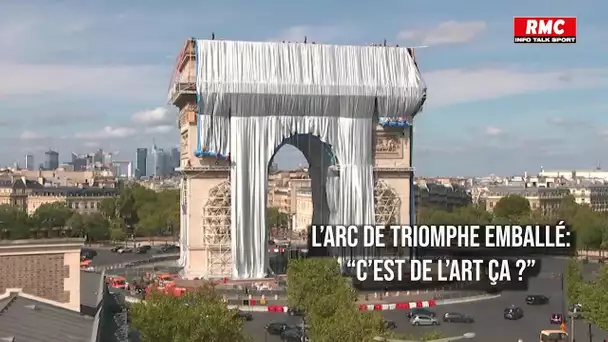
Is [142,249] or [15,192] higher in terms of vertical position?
[15,192]

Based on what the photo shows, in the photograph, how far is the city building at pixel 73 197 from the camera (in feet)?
325

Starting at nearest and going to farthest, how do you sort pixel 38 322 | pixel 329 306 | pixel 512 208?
pixel 38 322
pixel 329 306
pixel 512 208

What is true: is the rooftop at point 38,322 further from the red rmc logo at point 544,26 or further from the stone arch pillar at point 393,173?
the stone arch pillar at point 393,173

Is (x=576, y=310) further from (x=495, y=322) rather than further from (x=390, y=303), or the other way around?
(x=390, y=303)

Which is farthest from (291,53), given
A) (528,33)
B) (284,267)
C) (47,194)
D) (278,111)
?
(47,194)

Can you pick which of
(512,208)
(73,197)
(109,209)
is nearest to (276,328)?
(512,208)

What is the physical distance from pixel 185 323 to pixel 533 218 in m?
64.2

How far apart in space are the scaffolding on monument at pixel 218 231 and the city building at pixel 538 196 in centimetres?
5911

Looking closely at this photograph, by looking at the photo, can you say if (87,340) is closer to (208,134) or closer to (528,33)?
(528,33)

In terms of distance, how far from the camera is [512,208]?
85.9m

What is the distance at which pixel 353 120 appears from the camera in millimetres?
45312

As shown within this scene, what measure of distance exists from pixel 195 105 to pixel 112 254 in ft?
87.4

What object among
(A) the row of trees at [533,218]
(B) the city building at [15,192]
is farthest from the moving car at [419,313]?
(B) the city building at [15,192]

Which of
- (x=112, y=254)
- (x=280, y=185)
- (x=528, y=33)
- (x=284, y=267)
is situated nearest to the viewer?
(x=528, y=33)
